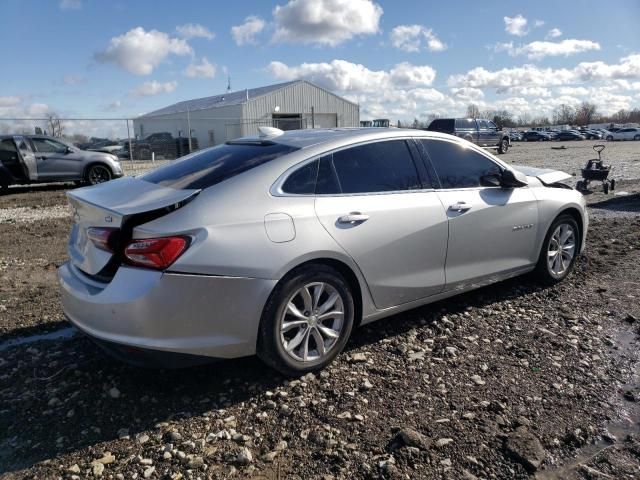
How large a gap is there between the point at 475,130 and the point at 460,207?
2784 cm

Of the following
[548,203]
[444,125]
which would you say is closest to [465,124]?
[444,125]

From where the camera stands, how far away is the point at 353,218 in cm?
358

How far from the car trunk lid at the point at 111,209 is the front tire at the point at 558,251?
357cm

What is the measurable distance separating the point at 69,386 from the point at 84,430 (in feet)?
1.87

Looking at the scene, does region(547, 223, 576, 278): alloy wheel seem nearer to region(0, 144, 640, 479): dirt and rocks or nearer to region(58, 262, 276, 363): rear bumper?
region(0, 144, 640, 479): dirt and rocks

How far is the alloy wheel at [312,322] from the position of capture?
11.0 feet

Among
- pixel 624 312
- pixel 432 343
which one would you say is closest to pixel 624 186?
pixel 624 312

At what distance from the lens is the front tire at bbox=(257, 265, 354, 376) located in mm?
3242

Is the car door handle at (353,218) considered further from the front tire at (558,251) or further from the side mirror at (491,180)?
the front tire at (558,251)

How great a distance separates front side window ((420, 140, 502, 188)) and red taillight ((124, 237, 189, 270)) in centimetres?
228

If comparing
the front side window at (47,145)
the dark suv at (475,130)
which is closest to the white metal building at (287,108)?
the dark suv at (475,130)

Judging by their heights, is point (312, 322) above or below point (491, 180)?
below

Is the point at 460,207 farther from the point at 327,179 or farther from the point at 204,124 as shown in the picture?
the point at 204,124

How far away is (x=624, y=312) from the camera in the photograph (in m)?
4.64
